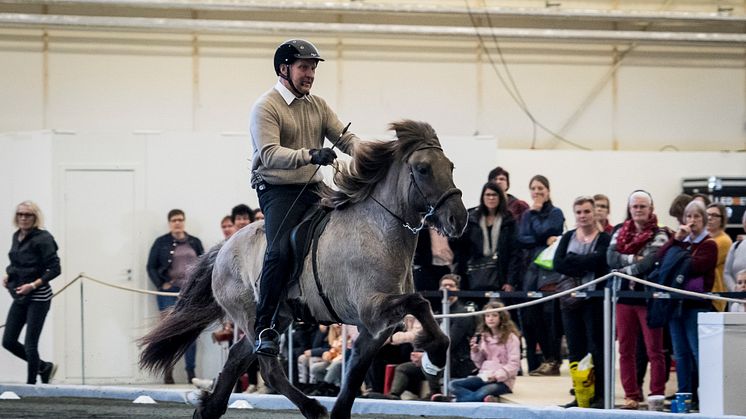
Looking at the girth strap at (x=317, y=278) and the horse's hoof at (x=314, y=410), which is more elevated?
the girth strap at (x=317, y=278)

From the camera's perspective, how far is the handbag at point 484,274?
11297 millimetres

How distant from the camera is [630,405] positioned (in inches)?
379

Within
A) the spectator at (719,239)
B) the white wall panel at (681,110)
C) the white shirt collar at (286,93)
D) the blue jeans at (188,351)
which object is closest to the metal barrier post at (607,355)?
the spectator at (719,239)

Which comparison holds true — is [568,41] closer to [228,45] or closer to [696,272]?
[228,45]

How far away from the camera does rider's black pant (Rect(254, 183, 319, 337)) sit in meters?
7.09

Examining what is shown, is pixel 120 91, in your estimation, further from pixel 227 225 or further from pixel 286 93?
pixel 286 93

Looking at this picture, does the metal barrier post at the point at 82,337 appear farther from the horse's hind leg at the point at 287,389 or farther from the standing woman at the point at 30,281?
the horse's hind leg at the point at 287,389

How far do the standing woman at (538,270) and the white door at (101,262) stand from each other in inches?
191

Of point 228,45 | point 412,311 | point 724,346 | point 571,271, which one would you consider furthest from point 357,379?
point 228,45

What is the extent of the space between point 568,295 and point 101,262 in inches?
245

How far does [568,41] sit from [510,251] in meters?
6.62

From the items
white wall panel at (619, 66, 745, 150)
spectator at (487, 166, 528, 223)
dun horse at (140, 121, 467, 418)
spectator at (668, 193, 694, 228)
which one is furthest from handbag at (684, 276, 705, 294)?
white wall panel at (619, 66, 745, 150)

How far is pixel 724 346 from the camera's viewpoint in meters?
8.62

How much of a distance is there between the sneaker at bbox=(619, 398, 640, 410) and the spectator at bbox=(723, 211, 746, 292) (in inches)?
46.8
